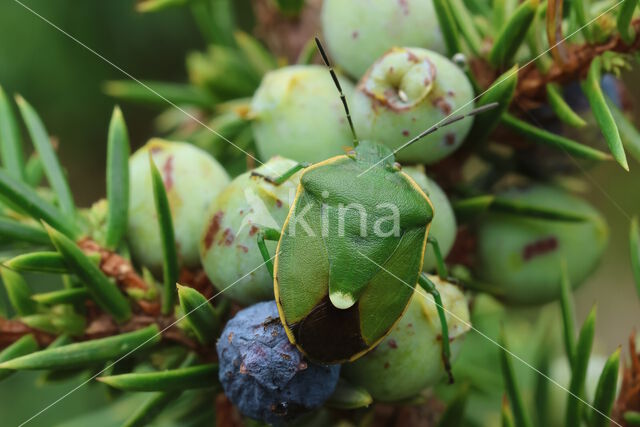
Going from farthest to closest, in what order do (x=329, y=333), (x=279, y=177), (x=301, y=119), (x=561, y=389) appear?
(x=561, y=389), (x=301, y=119), (x=279, y=177), (x=329, y=333)

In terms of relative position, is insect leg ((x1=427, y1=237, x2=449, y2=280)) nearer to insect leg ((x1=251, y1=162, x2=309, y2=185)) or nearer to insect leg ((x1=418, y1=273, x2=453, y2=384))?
insect leg ((x1=418, y1=273, x2=453, y2=384))

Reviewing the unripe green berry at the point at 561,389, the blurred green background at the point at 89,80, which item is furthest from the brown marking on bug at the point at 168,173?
the blurred green background at the point at 89,80

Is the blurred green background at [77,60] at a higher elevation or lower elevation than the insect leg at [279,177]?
higher

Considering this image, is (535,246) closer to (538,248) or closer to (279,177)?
(538,248)

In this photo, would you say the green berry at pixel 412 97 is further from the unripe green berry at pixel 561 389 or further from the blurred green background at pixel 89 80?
the blurred green background at pixel 89 80

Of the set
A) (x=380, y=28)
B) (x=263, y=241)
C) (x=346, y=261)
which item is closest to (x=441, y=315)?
(x=346, y=261)

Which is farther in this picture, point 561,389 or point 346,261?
point 561,389

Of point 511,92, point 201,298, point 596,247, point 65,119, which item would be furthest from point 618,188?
point 65,119

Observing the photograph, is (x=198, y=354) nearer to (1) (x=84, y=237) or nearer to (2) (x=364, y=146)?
(1) (x=84, y=237)
